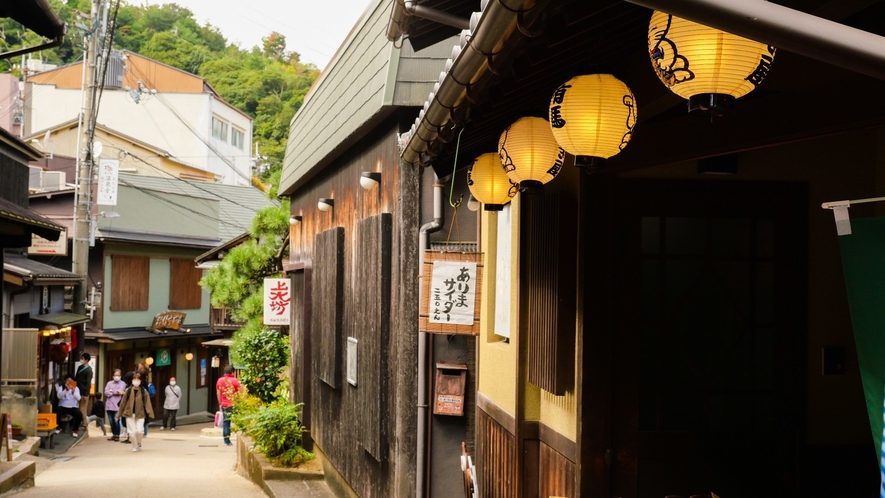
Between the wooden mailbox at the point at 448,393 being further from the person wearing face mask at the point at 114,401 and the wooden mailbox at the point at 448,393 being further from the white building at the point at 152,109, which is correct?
the white building at the point at 152,109

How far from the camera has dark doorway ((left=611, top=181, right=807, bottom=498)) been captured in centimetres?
564

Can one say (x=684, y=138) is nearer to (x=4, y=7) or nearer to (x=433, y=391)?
(x=433, y=391)

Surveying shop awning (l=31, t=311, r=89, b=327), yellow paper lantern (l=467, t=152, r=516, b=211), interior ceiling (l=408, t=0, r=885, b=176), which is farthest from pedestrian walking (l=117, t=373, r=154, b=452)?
interior ceiling (l=408, t=0, r=885, b=176)

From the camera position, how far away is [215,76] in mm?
59375

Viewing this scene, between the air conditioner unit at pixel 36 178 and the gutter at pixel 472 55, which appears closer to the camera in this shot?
the gutter at pixel 472 55

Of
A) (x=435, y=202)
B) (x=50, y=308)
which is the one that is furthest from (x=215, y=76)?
(x=435, y=202)

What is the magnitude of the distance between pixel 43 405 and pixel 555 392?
64.6 feet

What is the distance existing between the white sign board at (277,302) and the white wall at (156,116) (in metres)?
29.1

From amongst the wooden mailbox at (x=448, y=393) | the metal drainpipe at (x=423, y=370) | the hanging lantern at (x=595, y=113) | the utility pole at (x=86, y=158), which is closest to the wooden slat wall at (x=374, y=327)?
the metal drainpipe at (x=423, y=370)

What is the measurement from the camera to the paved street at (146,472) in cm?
1347

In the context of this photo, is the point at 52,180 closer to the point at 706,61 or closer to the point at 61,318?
the point at 61,318

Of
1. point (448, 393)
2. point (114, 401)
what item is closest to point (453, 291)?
point (448, 393)

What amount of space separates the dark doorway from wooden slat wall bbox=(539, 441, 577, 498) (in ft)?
1.07

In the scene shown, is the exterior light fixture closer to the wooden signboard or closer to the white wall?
the wooden signboard
